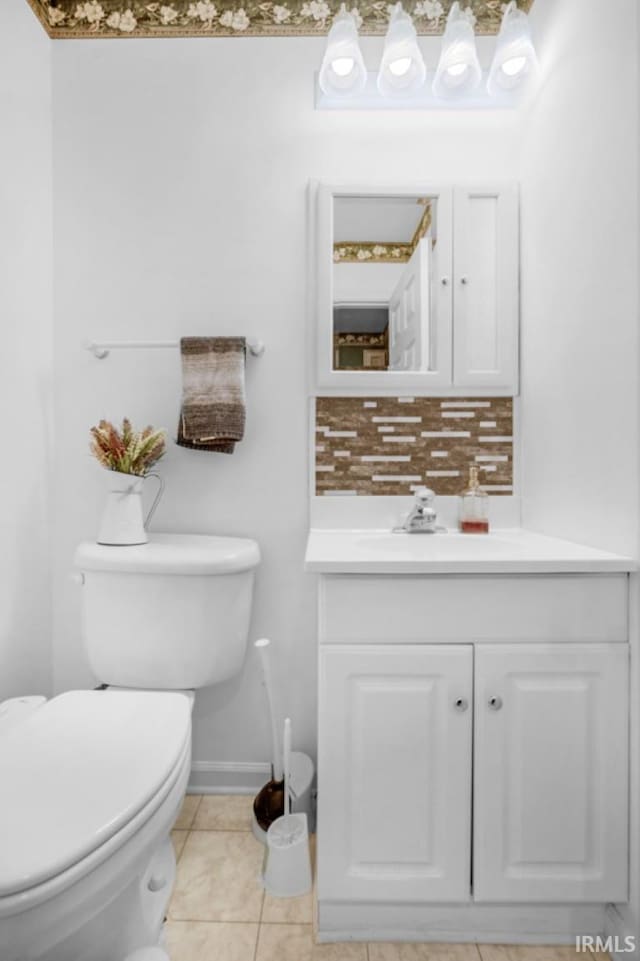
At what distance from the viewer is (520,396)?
1578 millimetres

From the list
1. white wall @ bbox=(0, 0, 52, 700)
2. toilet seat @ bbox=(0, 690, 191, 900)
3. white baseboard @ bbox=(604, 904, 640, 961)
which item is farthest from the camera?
white wall @ bbox=(0, 0, 52, 700)

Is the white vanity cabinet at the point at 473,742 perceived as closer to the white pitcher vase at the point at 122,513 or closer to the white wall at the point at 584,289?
the white wall at the point at 584,289

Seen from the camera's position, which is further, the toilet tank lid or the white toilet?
the toilet tank lid

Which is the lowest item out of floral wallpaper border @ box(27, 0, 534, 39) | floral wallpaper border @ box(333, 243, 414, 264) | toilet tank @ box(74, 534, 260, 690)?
toilet tank @ box(74, 534, 260, 690)

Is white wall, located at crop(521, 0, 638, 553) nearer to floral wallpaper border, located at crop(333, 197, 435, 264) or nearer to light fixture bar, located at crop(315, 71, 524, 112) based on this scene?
light fixture bar, located at crop(315, 71, 524, 112)

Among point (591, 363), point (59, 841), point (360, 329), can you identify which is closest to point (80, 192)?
point (360, 329)

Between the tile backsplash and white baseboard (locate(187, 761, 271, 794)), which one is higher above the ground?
the tile backsplash

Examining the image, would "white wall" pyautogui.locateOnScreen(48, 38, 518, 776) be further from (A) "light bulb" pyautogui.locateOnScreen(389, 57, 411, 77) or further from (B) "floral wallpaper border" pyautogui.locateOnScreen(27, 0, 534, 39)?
(A) "light bulb" pyautogui.locateOnScreen(389, 57, 411, 77)

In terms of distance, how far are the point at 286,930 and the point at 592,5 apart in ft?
6.72

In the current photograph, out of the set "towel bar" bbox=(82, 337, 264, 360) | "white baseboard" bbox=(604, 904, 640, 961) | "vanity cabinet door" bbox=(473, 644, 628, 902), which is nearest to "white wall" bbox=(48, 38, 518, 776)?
"towel bar" bbox=(82, 337, 264, 360)

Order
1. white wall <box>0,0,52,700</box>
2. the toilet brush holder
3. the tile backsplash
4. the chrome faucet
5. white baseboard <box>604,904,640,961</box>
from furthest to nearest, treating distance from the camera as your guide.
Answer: the tile backsplash, the chrome faucet, white wall <box>0,0,52,700</box>, the toilet brush holder, white baseboard <box>604,904,640,961</box>

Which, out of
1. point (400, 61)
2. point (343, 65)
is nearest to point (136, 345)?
point (343, 65)

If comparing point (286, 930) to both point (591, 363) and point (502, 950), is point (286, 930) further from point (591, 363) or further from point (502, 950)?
point (591, 363)

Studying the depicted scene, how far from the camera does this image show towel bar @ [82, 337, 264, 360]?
155 cm
